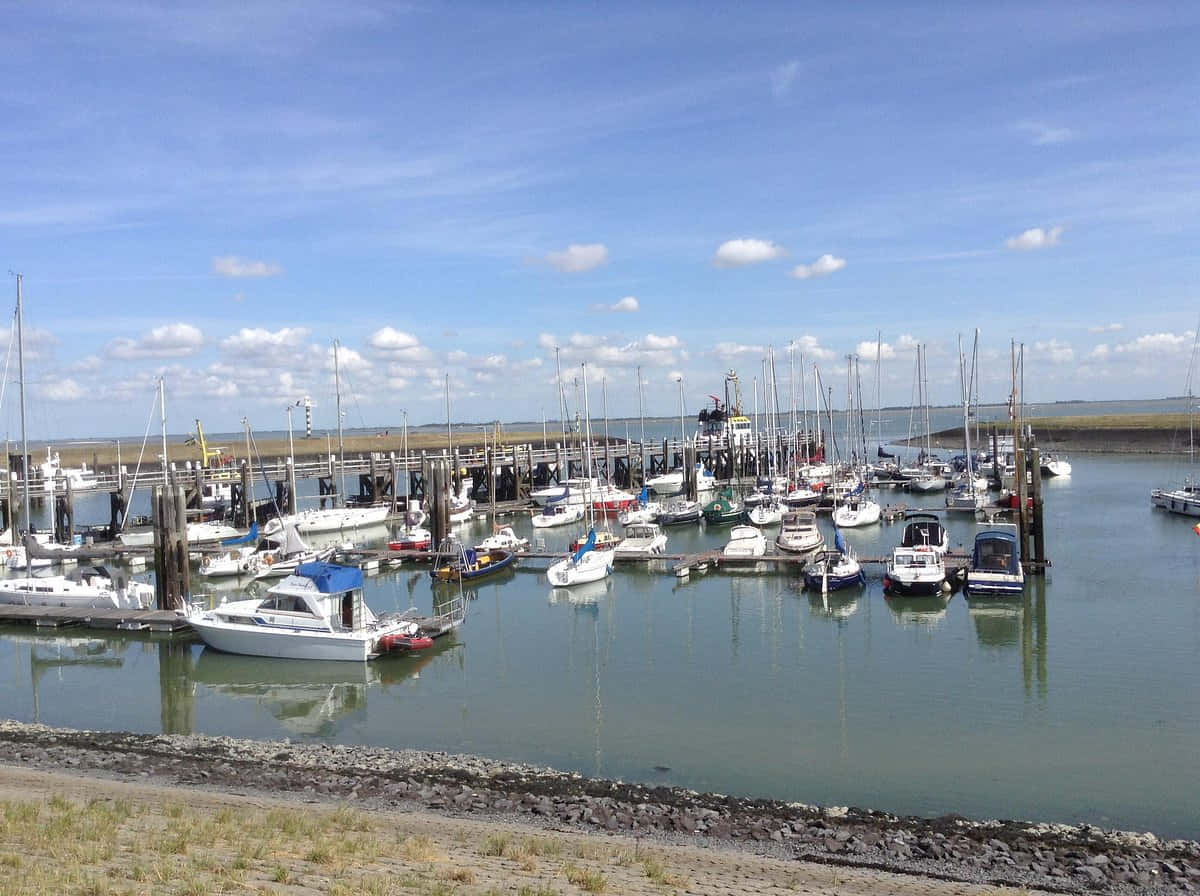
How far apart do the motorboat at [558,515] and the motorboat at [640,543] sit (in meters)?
10.4

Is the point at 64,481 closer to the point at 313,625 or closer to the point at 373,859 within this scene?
the point at 313,625

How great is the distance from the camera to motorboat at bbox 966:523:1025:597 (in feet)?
113

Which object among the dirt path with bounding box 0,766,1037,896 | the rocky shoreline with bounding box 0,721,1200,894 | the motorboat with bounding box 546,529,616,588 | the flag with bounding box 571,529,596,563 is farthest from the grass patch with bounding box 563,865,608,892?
the flag with bounding box 571,529,596,563

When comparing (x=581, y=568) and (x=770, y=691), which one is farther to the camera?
(x=581, y=568)

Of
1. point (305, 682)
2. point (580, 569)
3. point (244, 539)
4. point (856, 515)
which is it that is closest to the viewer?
point (305, 682)

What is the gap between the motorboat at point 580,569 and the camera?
39.6 meters

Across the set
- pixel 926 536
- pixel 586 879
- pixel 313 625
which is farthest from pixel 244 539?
pixel 586 879

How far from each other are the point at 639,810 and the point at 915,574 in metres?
21.2

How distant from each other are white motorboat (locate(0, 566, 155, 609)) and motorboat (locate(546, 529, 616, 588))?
48.5 ft

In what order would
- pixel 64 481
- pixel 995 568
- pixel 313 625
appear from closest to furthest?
pixel 313 625 < pixel 995 568 < pixel 64 481

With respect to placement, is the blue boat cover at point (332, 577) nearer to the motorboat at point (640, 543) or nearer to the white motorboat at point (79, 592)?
the white motorboat at point (79, 592)

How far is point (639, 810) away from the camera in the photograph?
1667cm

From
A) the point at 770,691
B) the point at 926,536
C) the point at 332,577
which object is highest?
the point at 332,577

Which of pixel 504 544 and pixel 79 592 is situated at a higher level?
pixel 504 544
